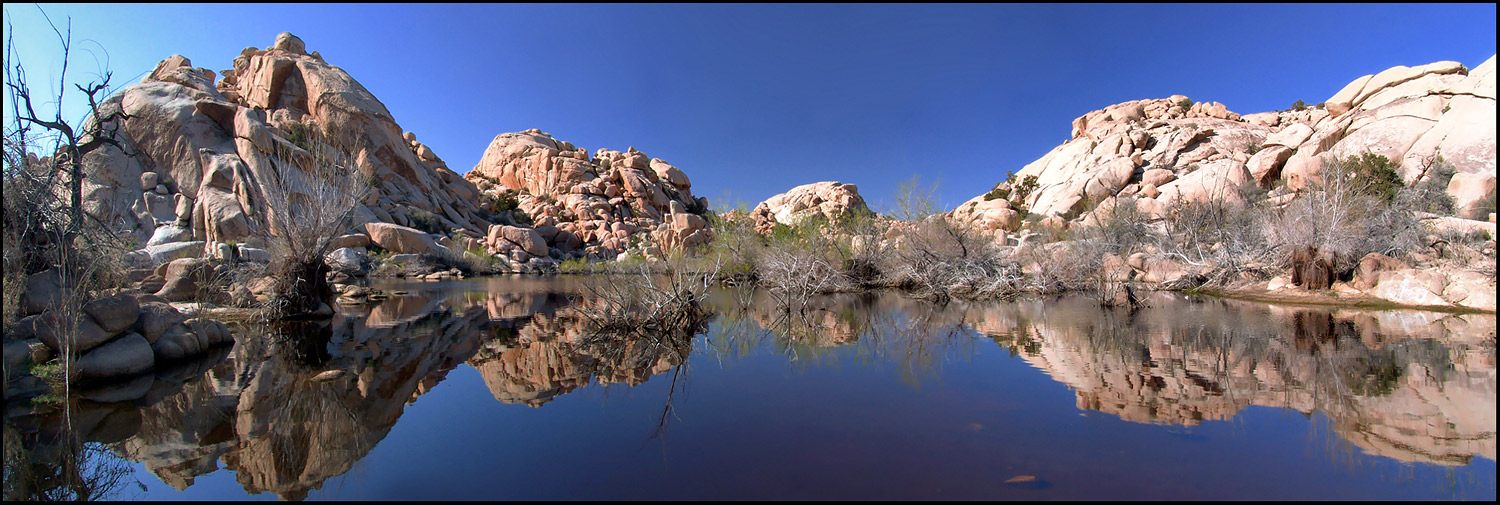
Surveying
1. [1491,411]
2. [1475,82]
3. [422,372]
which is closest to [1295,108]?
[1475,82]

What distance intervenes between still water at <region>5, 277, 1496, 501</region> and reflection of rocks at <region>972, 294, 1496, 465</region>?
0.15ft

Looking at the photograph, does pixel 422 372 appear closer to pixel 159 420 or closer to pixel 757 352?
pixel 159 420

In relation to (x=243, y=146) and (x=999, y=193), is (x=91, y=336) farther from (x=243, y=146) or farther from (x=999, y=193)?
(x=999, y=193)

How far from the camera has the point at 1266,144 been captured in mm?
36562

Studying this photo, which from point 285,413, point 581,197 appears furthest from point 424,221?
point 285,413

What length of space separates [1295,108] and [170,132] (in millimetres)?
79862

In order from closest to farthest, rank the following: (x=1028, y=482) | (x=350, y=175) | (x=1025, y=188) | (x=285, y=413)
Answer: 1. (x=1028, y=482)
2. (x=285, y=413)
3. (x=350, y=175)
4. (x=1025, y=188)

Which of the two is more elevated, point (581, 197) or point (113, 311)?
point (581, 197)

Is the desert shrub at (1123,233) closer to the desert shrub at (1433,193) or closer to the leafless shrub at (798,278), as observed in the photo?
the desert shrub at (1433,193)

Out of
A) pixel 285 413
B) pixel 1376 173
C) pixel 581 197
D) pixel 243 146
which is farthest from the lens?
pixel 581 197

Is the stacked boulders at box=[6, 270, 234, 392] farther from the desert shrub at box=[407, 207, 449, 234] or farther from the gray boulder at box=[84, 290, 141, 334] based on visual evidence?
the desert shrub at box=[407, 207, 449, 234]

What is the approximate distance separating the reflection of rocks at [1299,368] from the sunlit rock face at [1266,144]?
16.3 meters

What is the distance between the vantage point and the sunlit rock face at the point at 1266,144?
24.0m

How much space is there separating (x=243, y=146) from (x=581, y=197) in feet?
83.0
